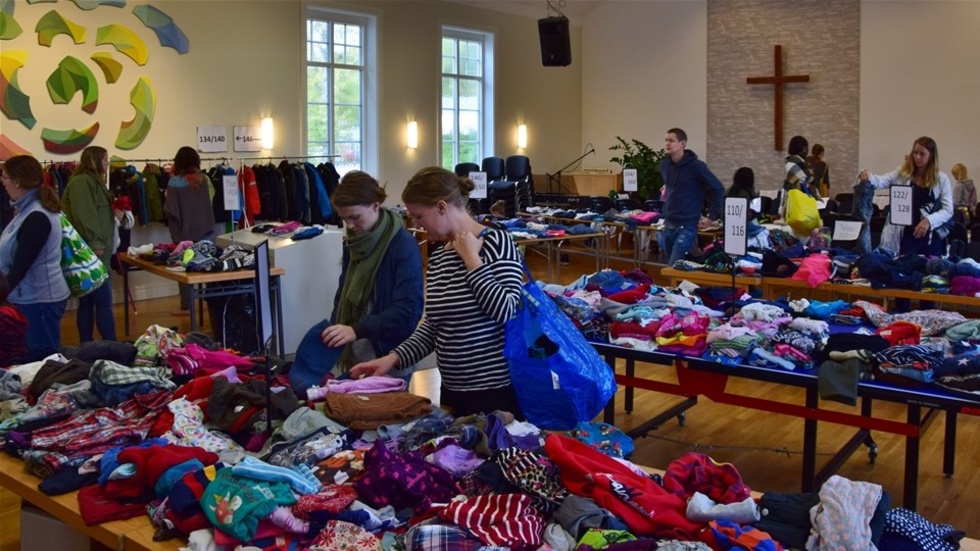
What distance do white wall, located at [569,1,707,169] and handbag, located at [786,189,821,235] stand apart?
6969 millimetres

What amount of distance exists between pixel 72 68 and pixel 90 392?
710 cm

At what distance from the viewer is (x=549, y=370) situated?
2.69 m

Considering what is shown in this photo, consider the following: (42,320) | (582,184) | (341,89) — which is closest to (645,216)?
(341,89)

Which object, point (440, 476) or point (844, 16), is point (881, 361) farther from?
point (844, 16)

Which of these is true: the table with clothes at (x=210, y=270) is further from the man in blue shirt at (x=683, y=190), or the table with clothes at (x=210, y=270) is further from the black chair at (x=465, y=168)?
the black chair at (x=465, y=168)

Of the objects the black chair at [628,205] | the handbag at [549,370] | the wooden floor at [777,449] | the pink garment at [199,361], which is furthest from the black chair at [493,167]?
the handbag at [549,370]

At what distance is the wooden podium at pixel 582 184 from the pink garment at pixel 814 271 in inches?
335

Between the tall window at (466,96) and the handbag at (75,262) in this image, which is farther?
the tall window at (466,96)

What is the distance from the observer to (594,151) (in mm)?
15539

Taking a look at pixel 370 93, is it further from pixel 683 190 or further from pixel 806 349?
pixel 806 349

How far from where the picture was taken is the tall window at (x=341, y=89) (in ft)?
38.3

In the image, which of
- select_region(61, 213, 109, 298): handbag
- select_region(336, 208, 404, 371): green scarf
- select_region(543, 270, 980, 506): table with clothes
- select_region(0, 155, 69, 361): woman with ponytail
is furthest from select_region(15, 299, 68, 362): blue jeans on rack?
select_region(543, 270, 980, 506): table with clothes

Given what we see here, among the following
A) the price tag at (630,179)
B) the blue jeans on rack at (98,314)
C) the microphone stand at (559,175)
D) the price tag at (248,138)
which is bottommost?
the blue jeans on rack at (98,314)

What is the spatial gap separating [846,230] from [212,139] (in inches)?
265
